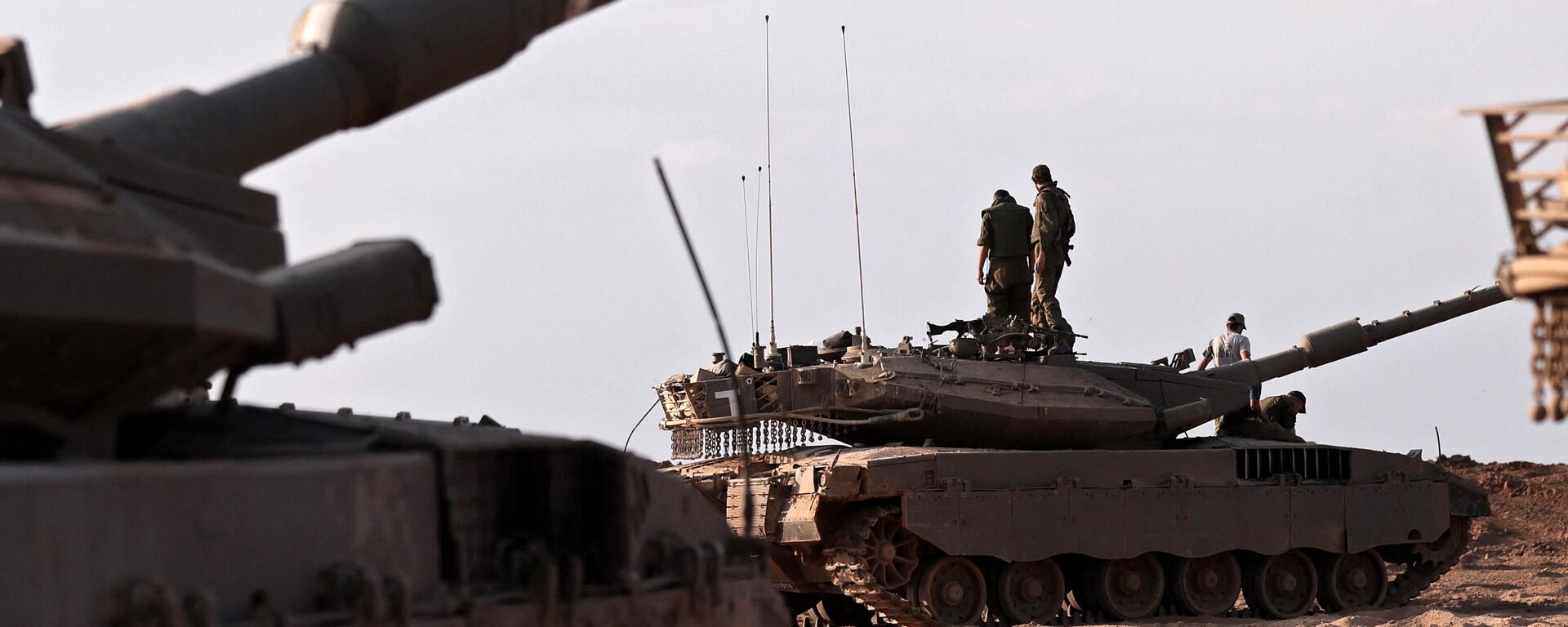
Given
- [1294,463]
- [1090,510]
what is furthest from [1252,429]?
[1090,510]

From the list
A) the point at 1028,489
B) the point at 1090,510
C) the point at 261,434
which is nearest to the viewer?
the point at 261,434

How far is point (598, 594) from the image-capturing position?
566 centimetres

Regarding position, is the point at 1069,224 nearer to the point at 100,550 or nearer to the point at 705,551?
the point at 705,551

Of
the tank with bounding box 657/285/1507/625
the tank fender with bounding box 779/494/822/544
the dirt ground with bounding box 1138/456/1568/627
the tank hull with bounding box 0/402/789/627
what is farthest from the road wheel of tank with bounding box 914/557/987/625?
the tank hull with bounding box 0/402/789/627

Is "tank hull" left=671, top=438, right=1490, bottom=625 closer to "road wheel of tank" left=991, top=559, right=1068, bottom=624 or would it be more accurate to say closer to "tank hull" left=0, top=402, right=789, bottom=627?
"road wheel of tank" left=991, top=559, right=1068, bottom=624

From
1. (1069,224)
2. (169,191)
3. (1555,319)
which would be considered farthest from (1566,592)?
(169,191)

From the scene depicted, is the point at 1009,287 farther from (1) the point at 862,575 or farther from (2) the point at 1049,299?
(1) the point at 862,575

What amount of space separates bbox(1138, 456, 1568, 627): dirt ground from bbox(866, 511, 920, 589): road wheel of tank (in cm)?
240

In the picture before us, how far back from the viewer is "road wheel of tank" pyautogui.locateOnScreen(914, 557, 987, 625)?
15383mm

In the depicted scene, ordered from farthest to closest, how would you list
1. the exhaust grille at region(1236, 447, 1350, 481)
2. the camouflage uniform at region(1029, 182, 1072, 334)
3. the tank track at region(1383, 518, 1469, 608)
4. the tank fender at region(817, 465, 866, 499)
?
the tank track at region(1383, 518, 1469, 608) < the camouflage uniform at region(1029, 182, 1072, 334) < the exhaust grille at region(1236, 447, 1350, 481) < the tank fender at region(817, 465, 866, 499)

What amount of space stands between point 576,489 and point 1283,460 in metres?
12.6

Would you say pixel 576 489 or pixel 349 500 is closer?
pixel 349 500

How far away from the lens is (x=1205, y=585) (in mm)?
16781

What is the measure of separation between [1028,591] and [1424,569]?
455 centimetres
